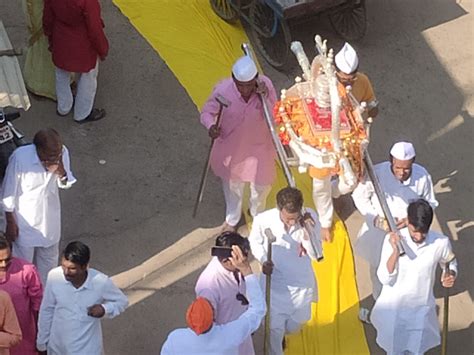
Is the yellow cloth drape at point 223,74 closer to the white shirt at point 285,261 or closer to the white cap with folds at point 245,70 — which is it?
the white shirt at point 285,261

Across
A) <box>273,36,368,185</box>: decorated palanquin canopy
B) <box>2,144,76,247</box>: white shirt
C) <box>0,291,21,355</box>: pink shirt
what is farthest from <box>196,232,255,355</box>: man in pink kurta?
<box>2,144,76,247</box>: white shirt


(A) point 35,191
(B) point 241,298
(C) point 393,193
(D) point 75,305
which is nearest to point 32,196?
(A) point 35,191

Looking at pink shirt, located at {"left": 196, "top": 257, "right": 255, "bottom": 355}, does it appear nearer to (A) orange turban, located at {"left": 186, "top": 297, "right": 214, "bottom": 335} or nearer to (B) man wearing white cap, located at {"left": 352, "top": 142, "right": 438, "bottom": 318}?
(A) orange turban, located at {"left": 186, "top": 297, "right": 214, "bottom": 335}

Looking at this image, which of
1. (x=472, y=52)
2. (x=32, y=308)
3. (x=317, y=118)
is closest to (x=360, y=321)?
(x=317, y=118)

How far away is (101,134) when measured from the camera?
31.1 ft

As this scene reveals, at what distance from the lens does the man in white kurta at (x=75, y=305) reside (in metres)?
6.31

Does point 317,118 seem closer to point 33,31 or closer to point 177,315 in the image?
point 177,315

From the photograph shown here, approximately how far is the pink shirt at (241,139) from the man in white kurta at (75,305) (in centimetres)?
192

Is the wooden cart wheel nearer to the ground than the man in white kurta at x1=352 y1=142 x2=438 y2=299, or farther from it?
nearer to the ground

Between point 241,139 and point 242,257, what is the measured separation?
182cm

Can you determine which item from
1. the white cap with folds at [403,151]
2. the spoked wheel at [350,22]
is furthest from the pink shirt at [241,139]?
the spoked wheel at [350,22]

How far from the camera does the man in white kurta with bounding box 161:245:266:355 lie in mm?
5992

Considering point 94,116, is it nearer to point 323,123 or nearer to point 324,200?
point 324,200

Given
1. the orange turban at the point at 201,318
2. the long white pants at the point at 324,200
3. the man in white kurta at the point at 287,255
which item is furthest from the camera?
the long white pants at the point at 324,200
